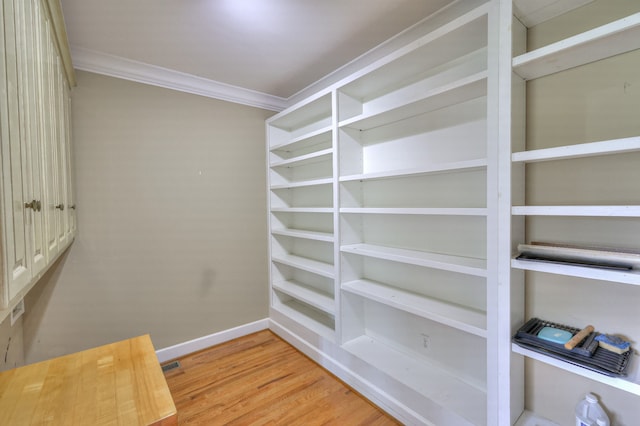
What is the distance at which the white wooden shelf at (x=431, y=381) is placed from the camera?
4.94ft

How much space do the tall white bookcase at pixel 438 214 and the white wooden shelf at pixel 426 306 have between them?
→ 1cm

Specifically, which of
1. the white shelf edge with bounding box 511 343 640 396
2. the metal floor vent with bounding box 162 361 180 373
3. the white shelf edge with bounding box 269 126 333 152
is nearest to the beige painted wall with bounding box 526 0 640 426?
the white shelf edge with bounding box 511 343 640 396

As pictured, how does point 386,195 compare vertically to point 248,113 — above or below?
below

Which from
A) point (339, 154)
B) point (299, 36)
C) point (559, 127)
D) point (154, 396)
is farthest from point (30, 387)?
point (559, 127)

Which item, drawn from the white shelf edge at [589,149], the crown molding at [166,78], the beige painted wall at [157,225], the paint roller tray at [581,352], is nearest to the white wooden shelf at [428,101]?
the white shelf edge at [589,149]

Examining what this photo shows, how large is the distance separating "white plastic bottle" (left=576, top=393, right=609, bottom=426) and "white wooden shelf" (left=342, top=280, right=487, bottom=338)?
0.45 metres

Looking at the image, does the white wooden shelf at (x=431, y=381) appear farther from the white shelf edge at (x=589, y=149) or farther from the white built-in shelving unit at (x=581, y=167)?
the white shelf edge at (x=589, y=149)

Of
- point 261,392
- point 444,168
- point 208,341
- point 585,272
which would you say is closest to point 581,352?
point 585,272

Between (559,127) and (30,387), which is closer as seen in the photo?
(30,387)

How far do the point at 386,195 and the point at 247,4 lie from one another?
1.52 metres

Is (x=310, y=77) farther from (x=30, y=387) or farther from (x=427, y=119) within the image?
(x=30, y=387)

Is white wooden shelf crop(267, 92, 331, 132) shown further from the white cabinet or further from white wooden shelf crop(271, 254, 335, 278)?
the white cabinet

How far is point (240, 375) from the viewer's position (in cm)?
229

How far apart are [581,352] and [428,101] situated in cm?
137
